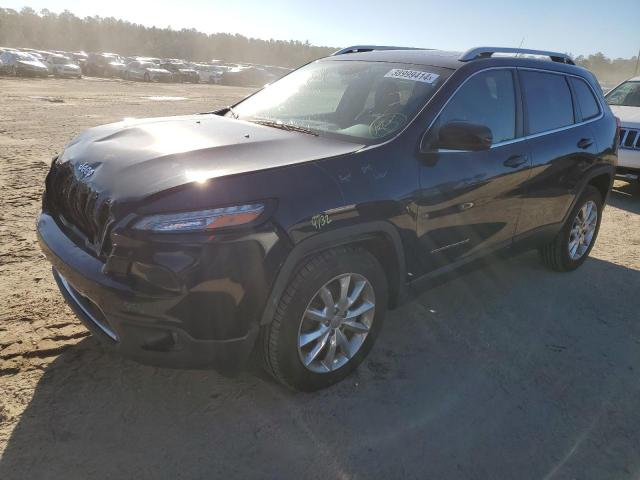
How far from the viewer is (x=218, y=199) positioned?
2.21 m

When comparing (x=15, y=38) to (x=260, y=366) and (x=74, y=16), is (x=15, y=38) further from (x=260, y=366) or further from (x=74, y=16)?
(x=260, y=366)

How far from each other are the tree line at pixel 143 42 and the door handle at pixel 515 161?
8256cm

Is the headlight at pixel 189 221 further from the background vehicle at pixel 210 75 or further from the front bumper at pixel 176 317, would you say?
the background vehicle at pixel 210 75

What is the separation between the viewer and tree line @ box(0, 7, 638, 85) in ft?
269

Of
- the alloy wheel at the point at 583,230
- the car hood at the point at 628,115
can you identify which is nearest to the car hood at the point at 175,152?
the alloy wheel at the point at 583,230

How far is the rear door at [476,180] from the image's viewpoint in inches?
118

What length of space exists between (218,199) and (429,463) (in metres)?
1.59

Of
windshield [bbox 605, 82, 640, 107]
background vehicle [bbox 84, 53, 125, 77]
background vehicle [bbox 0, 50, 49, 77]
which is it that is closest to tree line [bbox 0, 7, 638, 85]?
background vehicle [bbox 84, 53, 125, 77]

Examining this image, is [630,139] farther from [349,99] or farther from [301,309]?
[301,309]

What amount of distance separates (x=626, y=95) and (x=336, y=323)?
882cm

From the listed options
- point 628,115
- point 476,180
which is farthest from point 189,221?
point 628,115

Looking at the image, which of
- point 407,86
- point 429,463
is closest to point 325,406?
point 429,463

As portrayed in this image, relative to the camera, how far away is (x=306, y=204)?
239cm

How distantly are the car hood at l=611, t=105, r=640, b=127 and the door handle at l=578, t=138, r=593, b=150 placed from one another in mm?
4090
